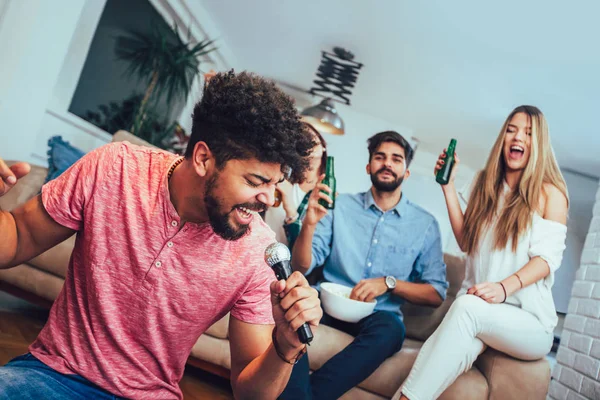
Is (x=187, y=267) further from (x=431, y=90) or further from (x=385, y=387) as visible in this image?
(x=431, y=90)

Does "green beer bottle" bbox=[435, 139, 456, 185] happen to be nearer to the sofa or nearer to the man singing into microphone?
the sofa

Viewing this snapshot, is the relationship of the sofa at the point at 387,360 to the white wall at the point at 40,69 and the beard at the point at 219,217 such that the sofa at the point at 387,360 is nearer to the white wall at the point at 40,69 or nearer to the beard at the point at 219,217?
the white wall at the point at 40,69

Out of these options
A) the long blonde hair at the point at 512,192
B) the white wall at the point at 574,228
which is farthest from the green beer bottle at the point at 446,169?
the white wall at the point at 574,228

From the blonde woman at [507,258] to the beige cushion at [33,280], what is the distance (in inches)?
61.1

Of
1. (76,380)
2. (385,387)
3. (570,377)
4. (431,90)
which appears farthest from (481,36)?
(76,380)

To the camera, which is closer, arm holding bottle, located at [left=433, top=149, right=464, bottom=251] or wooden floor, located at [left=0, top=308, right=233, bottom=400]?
wooden floor, located at [left=0, top=308, right=233, bottom=400]

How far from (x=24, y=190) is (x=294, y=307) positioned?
7.06 ft

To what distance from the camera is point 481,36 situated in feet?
12.7

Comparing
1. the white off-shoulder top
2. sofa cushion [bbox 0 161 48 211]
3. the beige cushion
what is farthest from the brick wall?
sofa cushion [bbox 0 161 48 211]

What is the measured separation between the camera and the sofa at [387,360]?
1.80m

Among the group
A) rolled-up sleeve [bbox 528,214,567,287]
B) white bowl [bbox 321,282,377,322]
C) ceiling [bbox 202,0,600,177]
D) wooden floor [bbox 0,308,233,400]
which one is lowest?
wooden floor [bbox 0,308,233,400]

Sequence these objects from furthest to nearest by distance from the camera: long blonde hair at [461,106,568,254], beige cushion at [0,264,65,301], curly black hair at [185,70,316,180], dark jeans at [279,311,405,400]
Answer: beige cushion at [0,264,65,301] → long blonde hair at [461,106,568,254] → dark jeans at [279,311,405,400] → curly black hair at [185,70,316,180]

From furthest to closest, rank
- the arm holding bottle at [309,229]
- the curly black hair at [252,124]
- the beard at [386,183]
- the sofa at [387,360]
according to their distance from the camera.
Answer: the beard at [386,183] → the arm holding bottle at [309,229] → the sofa at [387,360] → the curly black hair at [252,124]

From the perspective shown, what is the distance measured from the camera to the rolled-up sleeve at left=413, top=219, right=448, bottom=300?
227cm
